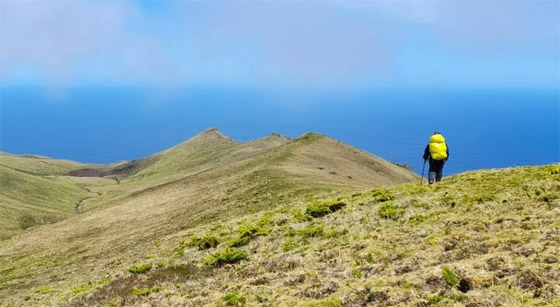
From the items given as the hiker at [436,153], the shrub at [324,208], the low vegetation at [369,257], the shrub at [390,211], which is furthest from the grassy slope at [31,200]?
the hiker at [436,153]

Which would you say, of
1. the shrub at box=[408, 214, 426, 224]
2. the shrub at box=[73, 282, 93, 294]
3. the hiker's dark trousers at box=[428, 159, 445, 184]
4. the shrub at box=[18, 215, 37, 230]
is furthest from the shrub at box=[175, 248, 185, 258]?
the shrub at box=[18, 215, 37, 230]

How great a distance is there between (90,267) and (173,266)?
1230 centimetres

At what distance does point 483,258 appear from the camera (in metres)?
17.6

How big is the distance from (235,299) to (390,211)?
509 inches

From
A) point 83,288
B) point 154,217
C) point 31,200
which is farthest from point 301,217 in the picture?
point 31,200

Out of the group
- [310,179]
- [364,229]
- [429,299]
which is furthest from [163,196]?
[429,299]

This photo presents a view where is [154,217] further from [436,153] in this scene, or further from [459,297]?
[459,297]

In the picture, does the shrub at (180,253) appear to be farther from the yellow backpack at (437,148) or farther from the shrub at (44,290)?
the yellow backpack at (437,148)

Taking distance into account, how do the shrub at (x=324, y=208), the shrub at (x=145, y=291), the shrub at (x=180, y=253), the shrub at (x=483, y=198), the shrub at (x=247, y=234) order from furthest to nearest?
the shrub at (x=324, y=208) < the shrub at (x=180, y=253) < the shrub at (x=247, y=234) < the shrub at (x=483, y=198) < the shrub at (x=145, y=291)

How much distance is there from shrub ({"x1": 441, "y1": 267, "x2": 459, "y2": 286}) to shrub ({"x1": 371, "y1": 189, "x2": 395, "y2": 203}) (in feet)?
49.3

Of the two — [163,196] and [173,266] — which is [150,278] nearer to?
[173,266]

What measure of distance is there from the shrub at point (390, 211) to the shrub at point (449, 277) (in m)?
10.8

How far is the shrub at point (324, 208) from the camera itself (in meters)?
31.8

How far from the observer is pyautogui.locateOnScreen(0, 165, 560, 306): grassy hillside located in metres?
16.2
